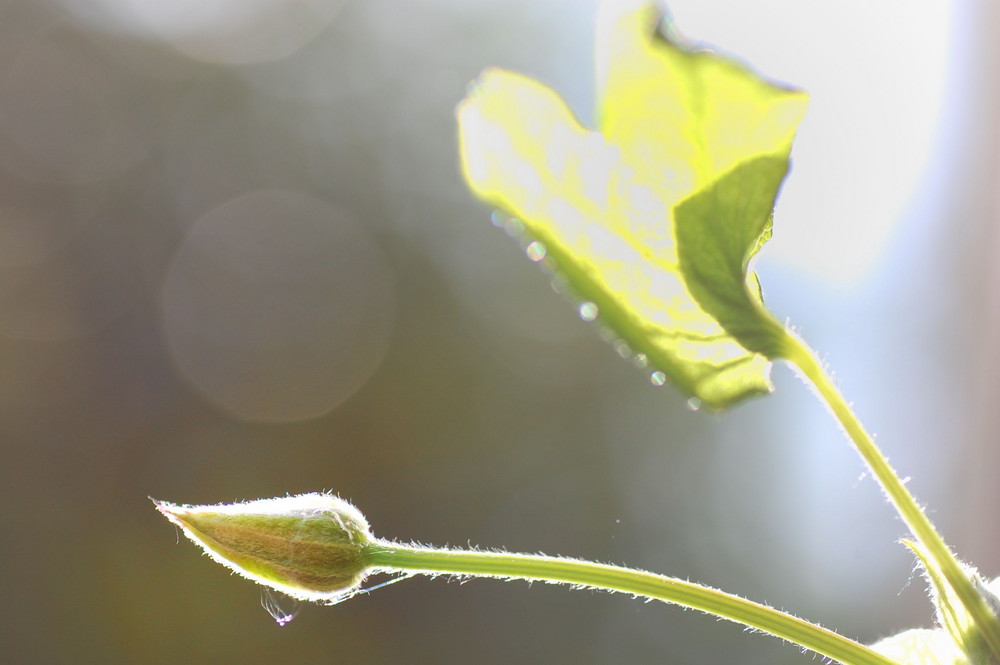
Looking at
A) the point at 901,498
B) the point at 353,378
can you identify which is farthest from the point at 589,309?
the point at 353,378

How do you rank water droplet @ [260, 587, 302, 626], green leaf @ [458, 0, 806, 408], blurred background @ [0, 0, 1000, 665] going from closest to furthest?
1. green leaf @ [458, 0, 806, 408]
2. water droplet @ [260, 587, 302, 626]
3. blurred background @ [0, 0, 1000, 665]

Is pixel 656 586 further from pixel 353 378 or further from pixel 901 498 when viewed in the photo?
pixel 353 378

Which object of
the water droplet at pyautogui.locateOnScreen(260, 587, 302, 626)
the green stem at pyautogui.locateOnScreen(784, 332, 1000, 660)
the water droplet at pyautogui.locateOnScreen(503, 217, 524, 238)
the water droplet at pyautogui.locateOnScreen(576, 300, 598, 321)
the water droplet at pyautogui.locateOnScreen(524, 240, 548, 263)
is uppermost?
the water droplet at pyautogui.locateOnScreen(503, 217, 524, 238)

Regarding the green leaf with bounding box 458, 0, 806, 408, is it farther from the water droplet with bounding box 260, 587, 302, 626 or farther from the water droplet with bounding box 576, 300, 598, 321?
the water droplet with bounding box 260, 587, 302, 626

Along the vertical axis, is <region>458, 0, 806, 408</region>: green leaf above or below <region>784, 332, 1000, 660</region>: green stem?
above

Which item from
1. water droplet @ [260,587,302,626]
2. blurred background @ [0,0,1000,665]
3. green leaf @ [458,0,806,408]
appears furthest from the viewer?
blurred background @ [0,0,1000,665]

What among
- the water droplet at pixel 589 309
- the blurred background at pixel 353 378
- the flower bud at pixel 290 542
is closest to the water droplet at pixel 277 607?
the flower bud at pixel 290 542

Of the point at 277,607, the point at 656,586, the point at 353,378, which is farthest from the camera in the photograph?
the point at 353,378

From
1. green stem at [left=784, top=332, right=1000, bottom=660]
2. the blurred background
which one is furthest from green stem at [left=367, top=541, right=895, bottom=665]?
the blurred background
